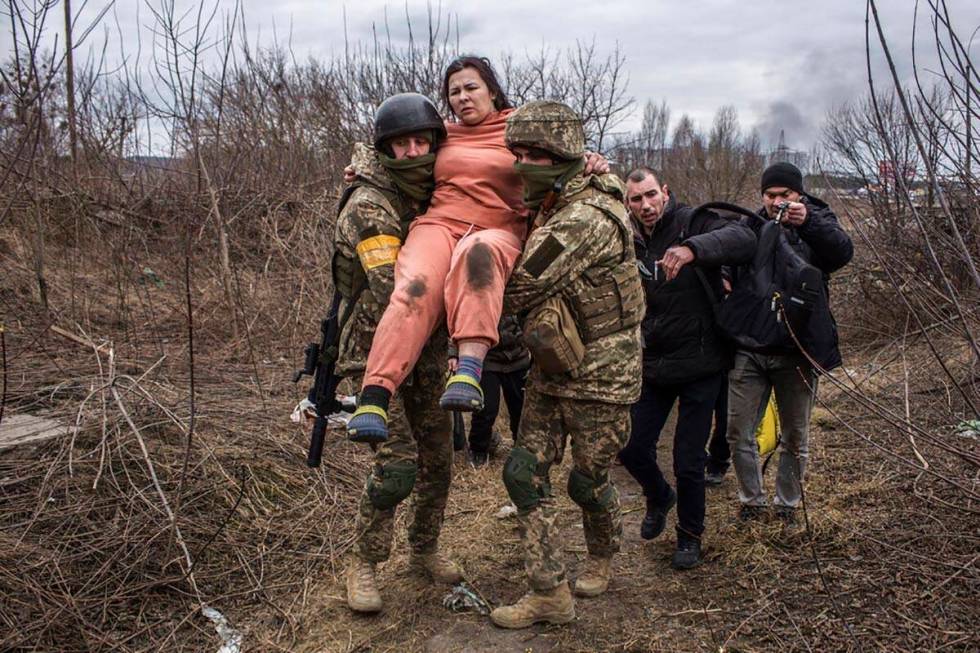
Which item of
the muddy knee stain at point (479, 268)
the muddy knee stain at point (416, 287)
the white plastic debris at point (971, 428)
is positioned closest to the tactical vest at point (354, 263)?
the muddy knee stain at point (416, 287)

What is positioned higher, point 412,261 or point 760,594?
point 412,261

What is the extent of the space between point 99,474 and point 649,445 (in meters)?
2.78

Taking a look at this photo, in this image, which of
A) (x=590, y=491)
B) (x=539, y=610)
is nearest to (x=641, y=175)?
(x=590, y=491)

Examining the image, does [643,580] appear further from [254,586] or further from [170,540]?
[170,540]

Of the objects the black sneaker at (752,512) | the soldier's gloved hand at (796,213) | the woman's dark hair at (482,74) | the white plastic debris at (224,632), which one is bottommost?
the white plastic debris at (224,632)

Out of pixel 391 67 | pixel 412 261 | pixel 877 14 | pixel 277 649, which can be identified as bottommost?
pixel 277 649

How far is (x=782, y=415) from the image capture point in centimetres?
443

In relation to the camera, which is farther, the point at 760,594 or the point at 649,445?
the point at 649,445

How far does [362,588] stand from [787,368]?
2.43m

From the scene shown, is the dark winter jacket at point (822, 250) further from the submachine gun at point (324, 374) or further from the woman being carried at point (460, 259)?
the submachine gun at point (324, 374)

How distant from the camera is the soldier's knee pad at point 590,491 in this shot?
355 cm

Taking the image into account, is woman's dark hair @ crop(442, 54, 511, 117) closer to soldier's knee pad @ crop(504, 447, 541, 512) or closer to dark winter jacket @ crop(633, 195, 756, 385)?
dark winter jacket @ crop(633, 195, 756, 385)

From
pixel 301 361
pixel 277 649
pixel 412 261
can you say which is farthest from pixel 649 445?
pixel 301 361

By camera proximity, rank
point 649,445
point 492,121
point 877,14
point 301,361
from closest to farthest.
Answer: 1. point 877,14
2. point 492,121
3. point 649,445
4. point 301,361
